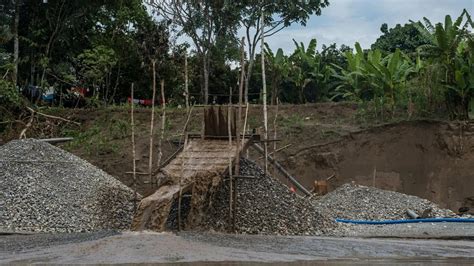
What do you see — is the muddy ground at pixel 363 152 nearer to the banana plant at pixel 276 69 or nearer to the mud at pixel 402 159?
the mud at pixel 402 159

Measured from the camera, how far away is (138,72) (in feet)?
89.8

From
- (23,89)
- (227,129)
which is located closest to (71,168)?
(227,129)

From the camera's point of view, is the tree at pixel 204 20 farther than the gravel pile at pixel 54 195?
Yes

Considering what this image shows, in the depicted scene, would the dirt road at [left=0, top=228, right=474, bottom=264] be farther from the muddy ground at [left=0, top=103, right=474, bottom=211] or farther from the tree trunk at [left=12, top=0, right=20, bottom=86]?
the tree trunk at [left=12, top=0, right=20, bottom=86]

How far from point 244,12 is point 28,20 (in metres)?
8.52

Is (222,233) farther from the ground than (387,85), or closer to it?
closer to it

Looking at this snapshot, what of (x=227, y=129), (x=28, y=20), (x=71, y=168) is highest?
(x=28, y=20)

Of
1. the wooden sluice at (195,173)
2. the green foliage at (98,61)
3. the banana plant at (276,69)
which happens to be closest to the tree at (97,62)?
the green foliage at (98,61)

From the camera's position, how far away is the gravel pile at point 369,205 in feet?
54.6

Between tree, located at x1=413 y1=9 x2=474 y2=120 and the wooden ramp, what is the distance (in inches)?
357

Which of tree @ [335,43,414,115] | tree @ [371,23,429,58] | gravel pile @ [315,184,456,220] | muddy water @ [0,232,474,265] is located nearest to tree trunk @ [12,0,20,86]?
tree @ [335,43,414,115]

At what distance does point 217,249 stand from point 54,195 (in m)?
5.06

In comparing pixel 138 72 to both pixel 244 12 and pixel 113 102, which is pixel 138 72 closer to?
pixel 113 102

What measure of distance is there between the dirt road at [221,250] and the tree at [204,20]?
1466 cm
